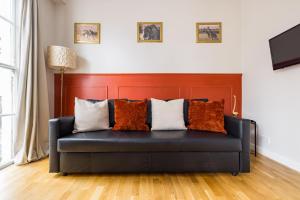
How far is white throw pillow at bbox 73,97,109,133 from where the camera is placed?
246cm

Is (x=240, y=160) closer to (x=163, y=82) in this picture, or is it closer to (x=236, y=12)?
(x=163, y=82)

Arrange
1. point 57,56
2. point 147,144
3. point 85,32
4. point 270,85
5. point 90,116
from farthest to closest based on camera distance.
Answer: point 85,32 < point 57,56 < point 270,85 < point 90,116 < point 147,144

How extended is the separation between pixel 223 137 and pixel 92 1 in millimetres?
3265

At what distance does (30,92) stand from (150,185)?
6.87 feet

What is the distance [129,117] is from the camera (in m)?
2.53

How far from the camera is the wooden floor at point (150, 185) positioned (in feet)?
5.58

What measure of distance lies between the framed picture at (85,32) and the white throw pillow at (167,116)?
1.83 metres

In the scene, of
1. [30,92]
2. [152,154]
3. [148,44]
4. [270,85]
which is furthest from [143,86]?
[270,85]

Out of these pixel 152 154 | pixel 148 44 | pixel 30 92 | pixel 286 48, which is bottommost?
pixel 152 154

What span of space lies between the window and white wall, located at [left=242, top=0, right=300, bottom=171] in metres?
3.78

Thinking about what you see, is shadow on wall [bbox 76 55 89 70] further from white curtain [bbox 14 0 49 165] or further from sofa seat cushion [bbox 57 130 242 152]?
sofa seat cushion [bbox 57 130 242 152]

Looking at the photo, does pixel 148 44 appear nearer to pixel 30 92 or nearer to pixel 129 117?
pixel 129 117

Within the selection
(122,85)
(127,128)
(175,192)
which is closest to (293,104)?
(175,192)

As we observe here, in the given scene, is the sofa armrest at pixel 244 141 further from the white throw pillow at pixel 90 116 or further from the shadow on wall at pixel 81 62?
the shadow on wall at pixel 81 62
